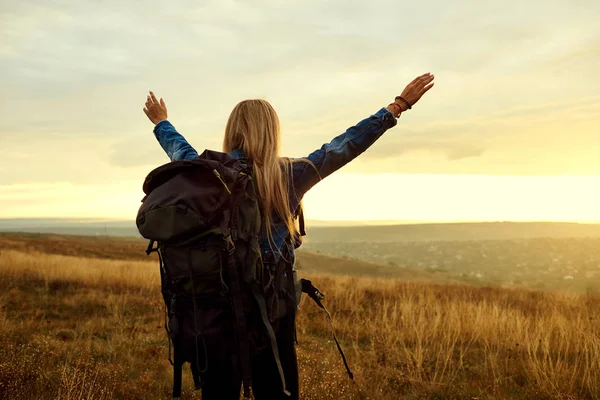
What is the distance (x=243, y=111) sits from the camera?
8.80 feet

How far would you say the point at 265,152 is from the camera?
8.50ft

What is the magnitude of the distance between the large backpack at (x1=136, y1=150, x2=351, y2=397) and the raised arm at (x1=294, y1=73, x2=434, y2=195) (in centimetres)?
33

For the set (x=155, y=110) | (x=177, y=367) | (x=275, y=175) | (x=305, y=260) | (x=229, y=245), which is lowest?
(x=305, y=260)

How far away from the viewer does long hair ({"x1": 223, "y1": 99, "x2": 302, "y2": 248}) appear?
99.4 inches

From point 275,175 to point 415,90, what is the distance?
114 centimetres

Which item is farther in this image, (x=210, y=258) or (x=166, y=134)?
(x=166, y=134)

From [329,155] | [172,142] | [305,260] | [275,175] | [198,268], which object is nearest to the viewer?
[198,268]

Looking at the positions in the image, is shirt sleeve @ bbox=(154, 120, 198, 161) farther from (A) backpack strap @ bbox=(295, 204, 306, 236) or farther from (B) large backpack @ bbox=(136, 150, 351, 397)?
(A) backpack strap @ bbox=(295, 204, 306, 236)

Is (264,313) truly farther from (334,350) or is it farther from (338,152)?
(334,350)

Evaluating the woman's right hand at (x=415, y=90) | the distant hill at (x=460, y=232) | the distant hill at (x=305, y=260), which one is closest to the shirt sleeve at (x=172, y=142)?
the woman's right hand at (x=415, y=90)

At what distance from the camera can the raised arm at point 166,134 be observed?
9.49 feet

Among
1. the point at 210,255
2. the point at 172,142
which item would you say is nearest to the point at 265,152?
the point at 210,255

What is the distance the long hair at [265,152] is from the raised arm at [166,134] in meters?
0.32

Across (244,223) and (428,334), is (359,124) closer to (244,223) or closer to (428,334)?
(244,223)
